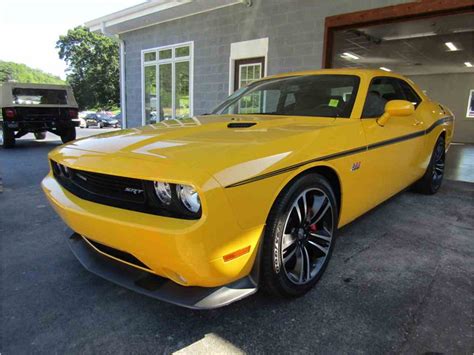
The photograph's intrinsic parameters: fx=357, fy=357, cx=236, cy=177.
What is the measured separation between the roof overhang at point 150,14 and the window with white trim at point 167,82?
0.74 m

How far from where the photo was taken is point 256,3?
7.41m

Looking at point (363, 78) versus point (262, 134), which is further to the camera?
point (363, 78)

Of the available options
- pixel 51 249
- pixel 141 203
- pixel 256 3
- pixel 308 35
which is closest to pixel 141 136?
pixel 141 203

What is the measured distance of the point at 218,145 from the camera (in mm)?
1860

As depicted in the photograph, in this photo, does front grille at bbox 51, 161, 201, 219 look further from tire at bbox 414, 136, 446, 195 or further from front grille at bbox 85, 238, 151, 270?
tire at bbox 414, 136, 446, 195

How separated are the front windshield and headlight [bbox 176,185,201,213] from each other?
5.02ft

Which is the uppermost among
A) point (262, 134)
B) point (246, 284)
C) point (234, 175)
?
point (262, 134)

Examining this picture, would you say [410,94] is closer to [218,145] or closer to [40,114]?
[218,145]

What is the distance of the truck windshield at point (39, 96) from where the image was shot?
1023 centimetres

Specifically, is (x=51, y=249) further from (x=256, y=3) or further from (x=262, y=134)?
(x=256, y=3)

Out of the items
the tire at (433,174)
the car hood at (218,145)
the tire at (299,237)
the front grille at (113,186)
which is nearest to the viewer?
the car hood at (218,145)

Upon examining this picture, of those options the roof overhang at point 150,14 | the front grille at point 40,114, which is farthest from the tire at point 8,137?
the roof overhang at point 150,14

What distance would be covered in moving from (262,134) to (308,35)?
17.4ft

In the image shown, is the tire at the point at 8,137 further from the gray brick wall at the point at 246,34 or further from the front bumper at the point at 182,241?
the front bumper at the point at 182,241
